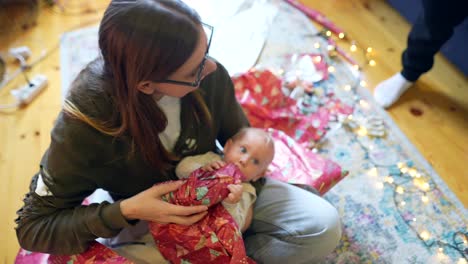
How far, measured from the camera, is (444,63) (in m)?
1.92

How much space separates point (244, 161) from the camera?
104 cm

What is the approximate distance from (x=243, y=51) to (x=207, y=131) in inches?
39.4

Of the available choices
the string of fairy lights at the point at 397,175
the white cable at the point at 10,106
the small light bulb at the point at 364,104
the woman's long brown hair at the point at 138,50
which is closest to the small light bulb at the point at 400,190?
the string of fairy lights at the point at 397,175

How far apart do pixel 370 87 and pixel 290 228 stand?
3.44ft

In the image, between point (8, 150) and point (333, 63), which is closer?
point (8, 150)

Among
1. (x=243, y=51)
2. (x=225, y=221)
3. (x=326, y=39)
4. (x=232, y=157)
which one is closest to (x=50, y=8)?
(x=243, y=51)

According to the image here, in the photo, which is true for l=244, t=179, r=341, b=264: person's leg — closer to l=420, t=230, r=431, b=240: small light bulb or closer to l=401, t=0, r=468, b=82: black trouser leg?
l=420, t=230, r=431, b=240: small light bulb

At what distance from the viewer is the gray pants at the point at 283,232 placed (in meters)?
1.03

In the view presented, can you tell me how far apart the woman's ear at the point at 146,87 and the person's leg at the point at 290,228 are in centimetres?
49

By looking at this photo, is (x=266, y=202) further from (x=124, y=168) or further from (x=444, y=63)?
(x=444, y=63)

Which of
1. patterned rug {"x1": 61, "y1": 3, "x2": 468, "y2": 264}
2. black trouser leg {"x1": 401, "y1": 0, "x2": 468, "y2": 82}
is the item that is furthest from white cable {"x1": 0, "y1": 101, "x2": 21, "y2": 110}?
black trouser leg {"x1": 401, "y1": 0, "x2": 468, "y2": 82}

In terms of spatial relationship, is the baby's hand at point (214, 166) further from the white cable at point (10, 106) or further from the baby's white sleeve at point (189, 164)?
the white cable at point (10, 106)

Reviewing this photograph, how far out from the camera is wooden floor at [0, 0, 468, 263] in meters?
1.51

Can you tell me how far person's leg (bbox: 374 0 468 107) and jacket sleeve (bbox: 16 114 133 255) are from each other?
1.33 meters
